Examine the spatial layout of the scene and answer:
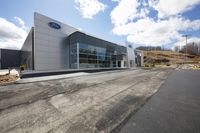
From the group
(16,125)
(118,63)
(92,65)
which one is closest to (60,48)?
(92,65)

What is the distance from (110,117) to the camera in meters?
4.07

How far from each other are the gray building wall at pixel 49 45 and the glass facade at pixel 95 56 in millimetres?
3289

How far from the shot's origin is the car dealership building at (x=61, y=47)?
22.4 metres

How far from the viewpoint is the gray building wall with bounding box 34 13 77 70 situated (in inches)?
873

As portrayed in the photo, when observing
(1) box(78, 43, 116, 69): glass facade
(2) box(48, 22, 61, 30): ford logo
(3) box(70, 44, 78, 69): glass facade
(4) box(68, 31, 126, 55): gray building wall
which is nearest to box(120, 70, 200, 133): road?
(3) box(70, 44, 78, 69): glass facade

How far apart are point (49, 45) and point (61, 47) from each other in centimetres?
274

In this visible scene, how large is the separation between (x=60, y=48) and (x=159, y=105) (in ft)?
78.4

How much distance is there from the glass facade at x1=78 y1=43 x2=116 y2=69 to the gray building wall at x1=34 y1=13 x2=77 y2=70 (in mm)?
3289

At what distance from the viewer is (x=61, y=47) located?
85.9ft

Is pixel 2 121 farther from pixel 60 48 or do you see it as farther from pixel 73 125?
pixel 60 48

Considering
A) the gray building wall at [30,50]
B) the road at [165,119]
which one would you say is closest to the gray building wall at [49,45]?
the gray building wall at [30,50]

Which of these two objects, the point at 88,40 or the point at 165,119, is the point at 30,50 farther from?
the point at 165,119

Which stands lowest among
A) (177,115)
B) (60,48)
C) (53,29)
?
(177,115)

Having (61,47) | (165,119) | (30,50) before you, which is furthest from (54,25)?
(165,119)
